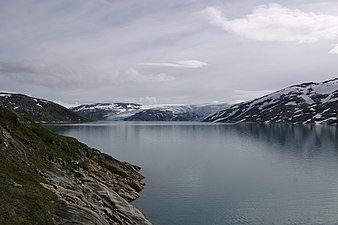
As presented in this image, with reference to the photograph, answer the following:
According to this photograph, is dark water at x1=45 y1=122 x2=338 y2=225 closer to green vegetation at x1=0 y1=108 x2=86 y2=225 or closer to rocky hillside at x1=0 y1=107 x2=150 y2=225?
rocky hillside at x1=0 y1=107 x2=150 y2=225

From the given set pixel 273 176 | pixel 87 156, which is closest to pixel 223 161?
pixel 273 176

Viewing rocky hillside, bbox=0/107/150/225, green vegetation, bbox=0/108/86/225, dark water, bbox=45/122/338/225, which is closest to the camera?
green vegetation, bbox=0/108/86/225

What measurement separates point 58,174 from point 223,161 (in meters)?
55.6

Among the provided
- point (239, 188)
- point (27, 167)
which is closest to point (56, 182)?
point (27, 167)

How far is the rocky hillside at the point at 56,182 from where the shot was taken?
2804 cm

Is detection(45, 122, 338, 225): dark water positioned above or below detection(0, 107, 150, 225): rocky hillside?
below

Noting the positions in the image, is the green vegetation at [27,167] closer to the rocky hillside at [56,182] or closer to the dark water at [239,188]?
the rocky hillside at [56,182]

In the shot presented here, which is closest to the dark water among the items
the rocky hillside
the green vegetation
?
the rocky hillside

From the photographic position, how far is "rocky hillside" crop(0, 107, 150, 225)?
28.0m

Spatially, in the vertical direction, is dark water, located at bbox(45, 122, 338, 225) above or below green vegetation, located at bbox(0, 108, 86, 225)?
below

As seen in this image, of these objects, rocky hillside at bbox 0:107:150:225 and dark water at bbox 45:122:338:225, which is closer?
rocky hillside at bbox 0:107:150:225

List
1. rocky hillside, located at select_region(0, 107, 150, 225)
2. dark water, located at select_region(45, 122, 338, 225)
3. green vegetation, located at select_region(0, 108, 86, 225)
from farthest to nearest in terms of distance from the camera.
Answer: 1. dark water, located at select_region(45, 122, 338, 225)
2. rocky hillside, located at select_region(0, 107, 150, 225)
3. green vegetation, located at select_region(0, 108, 86, 225)

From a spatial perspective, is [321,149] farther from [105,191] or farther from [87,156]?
[105,191]

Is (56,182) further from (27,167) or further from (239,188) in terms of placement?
(239,188)
